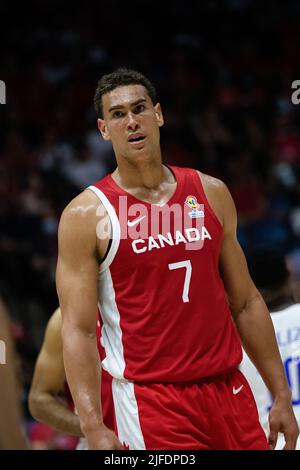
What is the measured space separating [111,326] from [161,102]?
7.37 metres

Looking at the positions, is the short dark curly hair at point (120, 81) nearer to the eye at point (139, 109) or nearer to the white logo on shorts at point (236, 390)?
the eye at point (139, 109)

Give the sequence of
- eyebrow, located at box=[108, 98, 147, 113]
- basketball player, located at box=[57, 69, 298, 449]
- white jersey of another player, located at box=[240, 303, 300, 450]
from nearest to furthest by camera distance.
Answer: basketball player, located at box=[57, 69, 298, 449] < eyebrow, located at box=[108, 98, 147, 113] < white jersey of another player, located at box=[240, 303, 300, 450]

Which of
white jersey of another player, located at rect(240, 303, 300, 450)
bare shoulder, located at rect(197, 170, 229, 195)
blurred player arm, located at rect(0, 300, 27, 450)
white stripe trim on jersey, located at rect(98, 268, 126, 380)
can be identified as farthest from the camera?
white jersey of another player, located at rect(240, 303, 300, 450)

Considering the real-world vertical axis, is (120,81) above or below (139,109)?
above

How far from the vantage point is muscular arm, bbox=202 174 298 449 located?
4.38 meters

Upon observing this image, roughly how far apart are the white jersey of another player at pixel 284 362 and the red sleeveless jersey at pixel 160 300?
63 cm

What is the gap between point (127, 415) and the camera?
4230 mm

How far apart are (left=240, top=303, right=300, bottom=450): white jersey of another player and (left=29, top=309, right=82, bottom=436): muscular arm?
36.7 inches

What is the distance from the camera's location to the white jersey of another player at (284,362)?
4871 millimetres

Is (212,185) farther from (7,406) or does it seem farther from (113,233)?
(7,406)

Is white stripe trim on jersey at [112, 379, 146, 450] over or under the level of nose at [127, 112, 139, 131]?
under

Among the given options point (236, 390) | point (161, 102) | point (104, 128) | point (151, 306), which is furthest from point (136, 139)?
point (161, 102)

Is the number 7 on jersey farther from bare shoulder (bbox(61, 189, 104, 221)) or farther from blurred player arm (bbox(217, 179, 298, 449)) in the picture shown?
bare shoulder (bbox(61, 189, 104, 221))

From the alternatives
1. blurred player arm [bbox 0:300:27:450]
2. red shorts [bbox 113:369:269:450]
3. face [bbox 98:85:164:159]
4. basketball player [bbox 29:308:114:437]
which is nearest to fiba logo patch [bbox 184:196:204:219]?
face [bbox 98:85:164:159]
